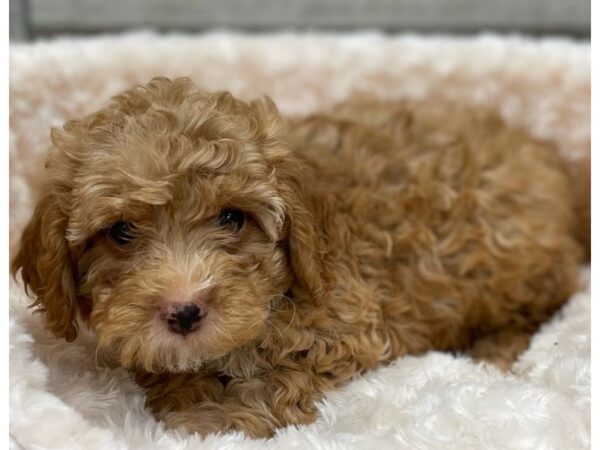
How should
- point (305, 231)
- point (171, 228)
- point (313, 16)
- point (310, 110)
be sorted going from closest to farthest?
point (171, 228) → point (305, 231) → point (310, 110) → point (313, 16)

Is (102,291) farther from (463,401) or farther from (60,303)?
(463,401)

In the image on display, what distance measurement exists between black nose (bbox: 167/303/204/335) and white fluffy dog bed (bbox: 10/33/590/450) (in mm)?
286

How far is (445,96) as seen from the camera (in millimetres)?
3176

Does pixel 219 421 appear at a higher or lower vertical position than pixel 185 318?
lower

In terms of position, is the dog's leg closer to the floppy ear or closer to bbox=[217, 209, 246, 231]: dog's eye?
the floppy ear

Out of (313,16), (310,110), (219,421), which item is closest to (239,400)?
(219,421)

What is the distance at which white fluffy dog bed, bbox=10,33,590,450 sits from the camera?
1.80 meters

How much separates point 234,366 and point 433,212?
0.80m

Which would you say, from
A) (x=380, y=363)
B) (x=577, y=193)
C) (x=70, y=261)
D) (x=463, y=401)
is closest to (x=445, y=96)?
(x=577, y=193)

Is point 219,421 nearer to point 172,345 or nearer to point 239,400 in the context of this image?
point 239,400

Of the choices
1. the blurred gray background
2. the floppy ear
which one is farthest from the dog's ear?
the blurred gray background

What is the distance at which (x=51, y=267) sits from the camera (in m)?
1.89

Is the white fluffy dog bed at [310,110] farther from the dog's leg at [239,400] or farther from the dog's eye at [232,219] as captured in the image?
the dog's eye at [232,219]

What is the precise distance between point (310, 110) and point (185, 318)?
1.74 metres
